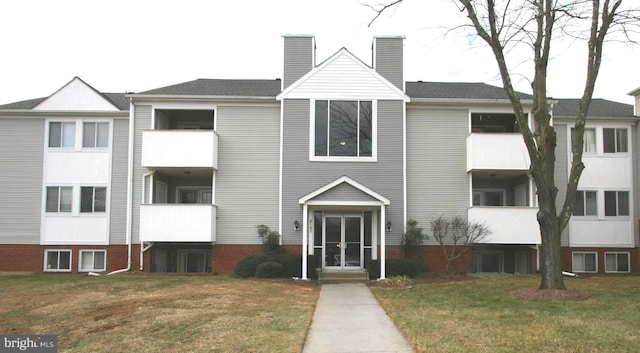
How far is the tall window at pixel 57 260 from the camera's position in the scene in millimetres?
22031

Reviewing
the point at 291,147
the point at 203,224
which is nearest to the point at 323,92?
the point at 291,147

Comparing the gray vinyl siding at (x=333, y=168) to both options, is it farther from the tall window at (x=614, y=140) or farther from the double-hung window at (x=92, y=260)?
the tall window at (x=614, y=140)

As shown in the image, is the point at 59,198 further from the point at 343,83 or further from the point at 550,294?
the point at 550,294

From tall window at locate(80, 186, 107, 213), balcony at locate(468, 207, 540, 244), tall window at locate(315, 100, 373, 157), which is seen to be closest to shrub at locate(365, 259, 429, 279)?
balcony at locate(468, 207, 540, 244)

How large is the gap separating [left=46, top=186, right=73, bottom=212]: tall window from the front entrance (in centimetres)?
1012

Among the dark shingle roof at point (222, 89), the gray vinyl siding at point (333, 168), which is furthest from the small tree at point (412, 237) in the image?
the dark shingle roof at point (222, 89)

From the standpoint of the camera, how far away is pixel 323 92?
2164 centimetres

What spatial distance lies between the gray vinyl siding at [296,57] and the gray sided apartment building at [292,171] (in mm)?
54

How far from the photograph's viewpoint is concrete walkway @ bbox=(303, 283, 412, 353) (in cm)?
886

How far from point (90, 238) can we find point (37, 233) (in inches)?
81.2

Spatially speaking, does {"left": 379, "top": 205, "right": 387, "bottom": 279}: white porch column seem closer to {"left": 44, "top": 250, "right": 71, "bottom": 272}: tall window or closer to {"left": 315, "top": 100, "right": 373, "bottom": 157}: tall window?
{"left": 315, "top": 100, "right": 373, "bottom": 157}: tall window

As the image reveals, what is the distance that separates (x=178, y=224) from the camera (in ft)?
68.5

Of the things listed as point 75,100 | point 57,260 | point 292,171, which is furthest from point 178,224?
point 75,100

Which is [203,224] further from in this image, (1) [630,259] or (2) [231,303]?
(1) [630,259]
